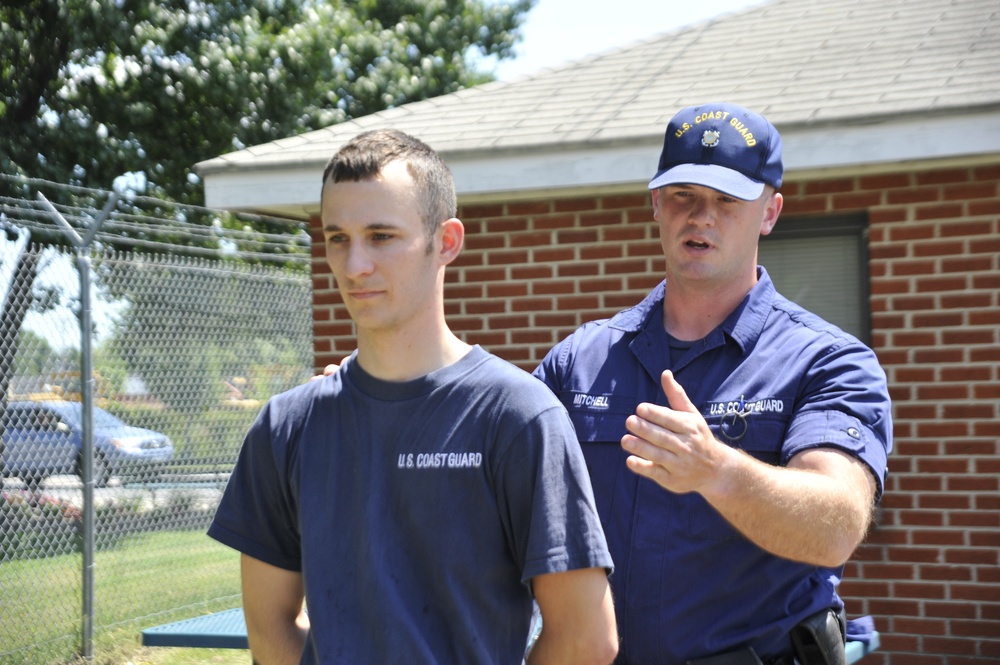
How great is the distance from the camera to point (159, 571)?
28.0 feet

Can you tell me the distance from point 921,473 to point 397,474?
417 cm

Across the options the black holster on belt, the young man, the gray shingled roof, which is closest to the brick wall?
the gray shingled roof

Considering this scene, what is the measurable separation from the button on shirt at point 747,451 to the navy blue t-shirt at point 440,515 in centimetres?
49

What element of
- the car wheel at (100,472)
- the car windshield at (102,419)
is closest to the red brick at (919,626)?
the car wheel at (100,472)

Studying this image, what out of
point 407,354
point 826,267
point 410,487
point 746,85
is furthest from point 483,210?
point 410,487

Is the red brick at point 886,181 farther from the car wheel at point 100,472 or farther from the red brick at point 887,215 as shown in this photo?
the car wheel at point 100,472

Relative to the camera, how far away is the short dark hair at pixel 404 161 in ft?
6.40

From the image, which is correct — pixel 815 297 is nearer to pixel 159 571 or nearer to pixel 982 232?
pixel 982 232

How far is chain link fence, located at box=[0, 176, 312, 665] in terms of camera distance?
22.9 feet

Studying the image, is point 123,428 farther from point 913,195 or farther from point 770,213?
point 770,213

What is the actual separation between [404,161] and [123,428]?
7.16 meters

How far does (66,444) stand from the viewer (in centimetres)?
771

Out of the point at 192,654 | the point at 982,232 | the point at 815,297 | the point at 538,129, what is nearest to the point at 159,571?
the point at 192,654

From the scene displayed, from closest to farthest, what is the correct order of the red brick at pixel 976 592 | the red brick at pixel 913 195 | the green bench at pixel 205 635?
1. the green bench at pixel 205 635
2. the red brick at pixel 976 592
3. the red brick at pixel 913 195
